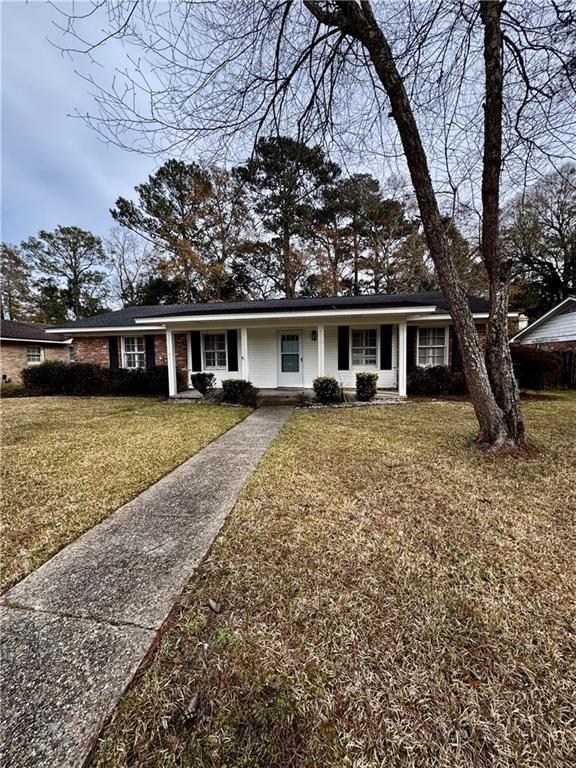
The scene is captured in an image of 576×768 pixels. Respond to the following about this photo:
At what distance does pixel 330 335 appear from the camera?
1141 centimetres

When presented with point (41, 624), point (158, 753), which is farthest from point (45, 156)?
point (158, 753)

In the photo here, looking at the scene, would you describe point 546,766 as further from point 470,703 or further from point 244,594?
point 244,594

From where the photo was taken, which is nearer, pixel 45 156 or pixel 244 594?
pixel 244 594

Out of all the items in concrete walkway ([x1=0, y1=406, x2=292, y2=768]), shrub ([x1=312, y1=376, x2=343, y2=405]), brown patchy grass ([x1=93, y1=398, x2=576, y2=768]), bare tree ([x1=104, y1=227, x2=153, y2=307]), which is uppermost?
bare tree ([x1=104, y1=227, x2=153, y2=307])

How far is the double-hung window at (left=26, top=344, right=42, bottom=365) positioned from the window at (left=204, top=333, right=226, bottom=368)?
12163 millimetres

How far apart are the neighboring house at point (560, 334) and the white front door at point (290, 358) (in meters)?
9.77

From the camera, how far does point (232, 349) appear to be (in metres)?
11.9

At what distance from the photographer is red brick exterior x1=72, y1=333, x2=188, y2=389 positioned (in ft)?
40.9

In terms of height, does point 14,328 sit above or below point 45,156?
below

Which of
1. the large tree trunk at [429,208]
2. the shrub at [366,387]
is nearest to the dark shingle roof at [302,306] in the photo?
the shrub at [366,387]

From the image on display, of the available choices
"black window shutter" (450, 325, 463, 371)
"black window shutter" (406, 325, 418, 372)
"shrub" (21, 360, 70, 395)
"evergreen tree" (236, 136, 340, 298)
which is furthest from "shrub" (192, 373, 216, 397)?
"black window shutter" (450, 325, 463, 371)

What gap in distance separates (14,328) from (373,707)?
2308cm

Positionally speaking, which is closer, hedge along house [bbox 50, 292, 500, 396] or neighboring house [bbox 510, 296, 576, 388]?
hedge along house [bbox 50, 292, 500, 396]

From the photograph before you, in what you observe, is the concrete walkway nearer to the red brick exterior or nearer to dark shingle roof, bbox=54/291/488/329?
dark shingle roof, bbox=54/291/488/329
